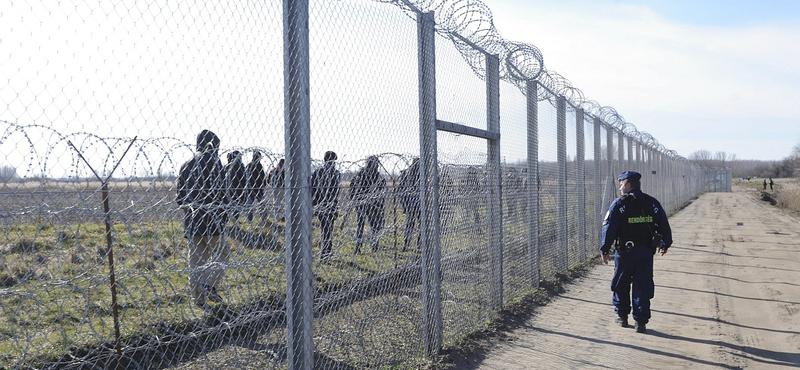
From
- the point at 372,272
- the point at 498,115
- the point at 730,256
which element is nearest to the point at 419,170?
the point at 372,272

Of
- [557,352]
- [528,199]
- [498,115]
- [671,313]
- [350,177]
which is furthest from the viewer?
[528,199]

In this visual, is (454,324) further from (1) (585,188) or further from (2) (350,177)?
(1) (585,188)

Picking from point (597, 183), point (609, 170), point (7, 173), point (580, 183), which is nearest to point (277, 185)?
point (7, 173)

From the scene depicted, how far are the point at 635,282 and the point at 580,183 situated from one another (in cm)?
464

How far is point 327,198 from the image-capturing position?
421cm

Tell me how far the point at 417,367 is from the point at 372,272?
1.18 metres

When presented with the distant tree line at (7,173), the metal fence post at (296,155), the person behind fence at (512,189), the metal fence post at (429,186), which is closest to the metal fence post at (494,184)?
the person behind fence at (512,189)

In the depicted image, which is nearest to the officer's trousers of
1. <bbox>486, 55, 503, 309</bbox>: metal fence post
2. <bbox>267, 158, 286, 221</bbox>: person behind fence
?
<bbox>486, 55, 503, 309</bbox>: metal fence post

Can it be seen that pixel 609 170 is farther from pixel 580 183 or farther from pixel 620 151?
pixel 580 183

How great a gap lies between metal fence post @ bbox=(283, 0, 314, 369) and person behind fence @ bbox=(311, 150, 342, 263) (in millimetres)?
316

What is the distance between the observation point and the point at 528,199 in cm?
793

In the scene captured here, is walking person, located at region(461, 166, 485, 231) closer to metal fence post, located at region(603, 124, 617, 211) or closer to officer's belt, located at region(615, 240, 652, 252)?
officer's belt, located at region(615, 240, 652, 252)

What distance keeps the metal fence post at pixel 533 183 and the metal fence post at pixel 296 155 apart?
496cm

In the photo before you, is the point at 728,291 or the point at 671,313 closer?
the point at 671,313
